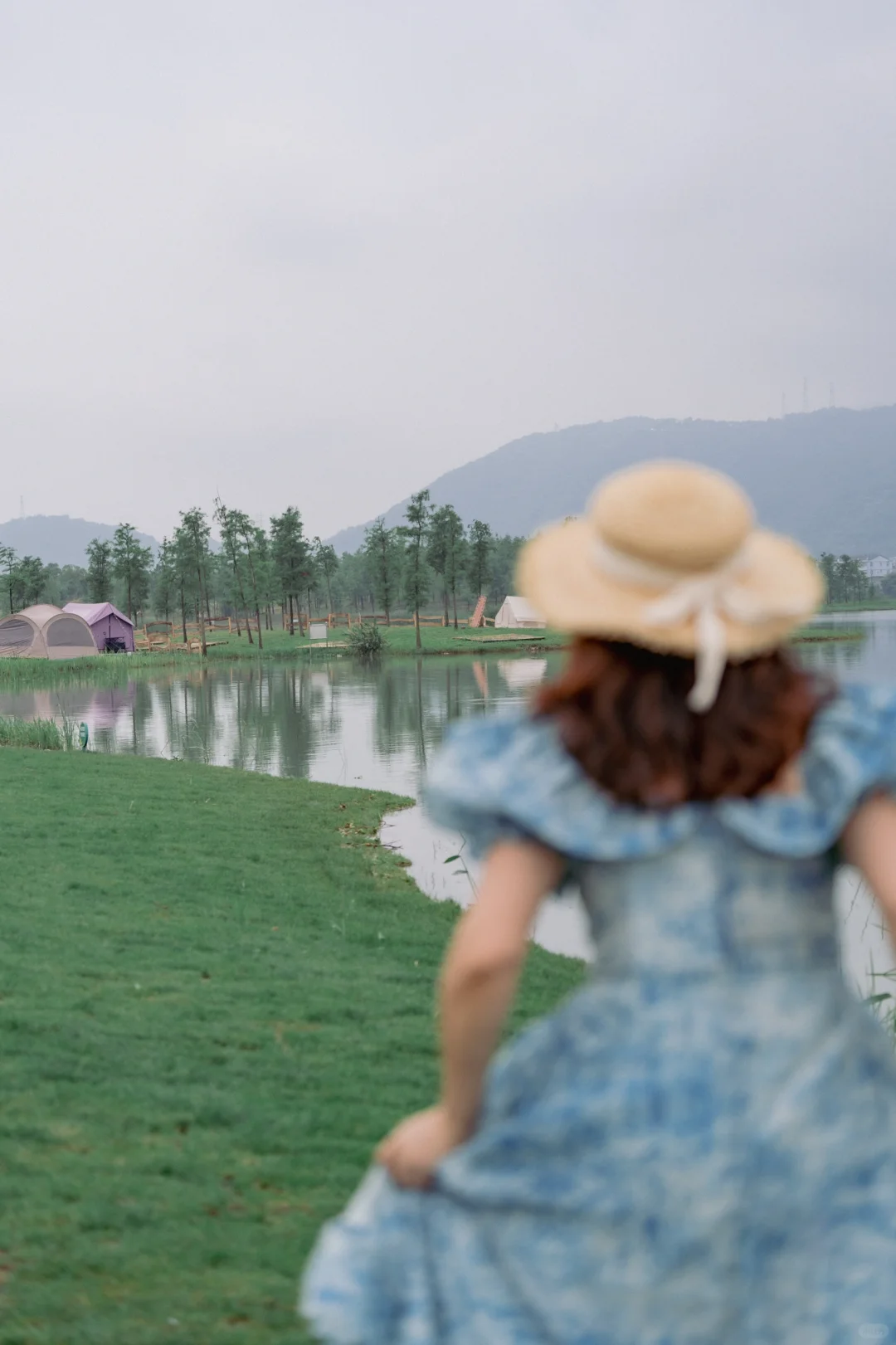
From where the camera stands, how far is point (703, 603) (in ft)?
5.57

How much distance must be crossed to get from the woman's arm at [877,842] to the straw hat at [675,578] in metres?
0.25

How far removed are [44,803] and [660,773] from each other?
12.2m

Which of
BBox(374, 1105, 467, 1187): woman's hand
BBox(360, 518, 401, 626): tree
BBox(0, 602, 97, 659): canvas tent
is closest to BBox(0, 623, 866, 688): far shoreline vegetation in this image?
BBox(0, 602, 97, 659): canvas tent

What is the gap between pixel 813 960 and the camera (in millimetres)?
1722

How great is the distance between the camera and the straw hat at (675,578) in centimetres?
167

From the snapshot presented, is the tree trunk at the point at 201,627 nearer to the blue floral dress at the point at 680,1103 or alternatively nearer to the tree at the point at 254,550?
the tree at the point at 254,550

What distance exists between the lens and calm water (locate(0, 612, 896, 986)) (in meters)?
10.8

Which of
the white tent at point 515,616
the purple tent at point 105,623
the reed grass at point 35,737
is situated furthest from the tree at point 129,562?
the reed grass at point 35,737

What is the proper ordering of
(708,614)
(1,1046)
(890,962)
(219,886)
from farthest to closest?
(219,886), (890,962), (1,1046), (708,614)

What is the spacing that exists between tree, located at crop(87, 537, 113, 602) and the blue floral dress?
7114cm

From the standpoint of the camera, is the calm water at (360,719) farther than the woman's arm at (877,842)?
Yes

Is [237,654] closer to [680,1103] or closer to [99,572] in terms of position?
[99,572]

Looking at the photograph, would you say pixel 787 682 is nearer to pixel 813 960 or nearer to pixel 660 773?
pixel 660 773

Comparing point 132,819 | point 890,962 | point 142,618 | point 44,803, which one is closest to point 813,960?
point 890,962
